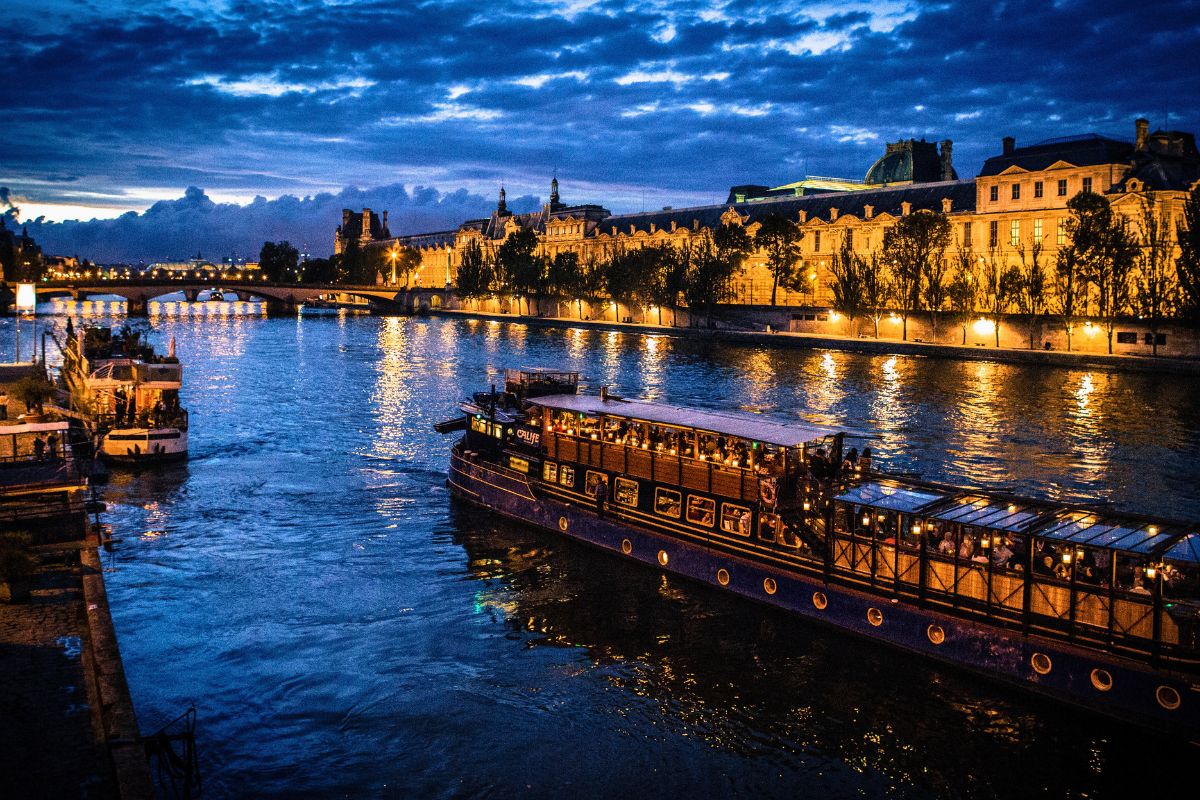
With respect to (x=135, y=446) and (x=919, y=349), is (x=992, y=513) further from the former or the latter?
(x=919, y=349)

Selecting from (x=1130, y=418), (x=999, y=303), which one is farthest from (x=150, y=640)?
(x=999, y=303)

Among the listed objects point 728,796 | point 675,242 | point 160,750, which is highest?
point 675,242

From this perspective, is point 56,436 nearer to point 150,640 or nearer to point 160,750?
point 150,640

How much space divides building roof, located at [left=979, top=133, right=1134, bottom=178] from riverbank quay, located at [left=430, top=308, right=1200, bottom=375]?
21318mm

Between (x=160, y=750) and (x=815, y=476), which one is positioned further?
(x=815, y=476)

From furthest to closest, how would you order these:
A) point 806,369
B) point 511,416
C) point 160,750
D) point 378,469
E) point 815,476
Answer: point 806,369 → point 378,469 → point 511,416 → point 815,476 → point 160,750

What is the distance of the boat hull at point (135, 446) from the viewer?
43062mm

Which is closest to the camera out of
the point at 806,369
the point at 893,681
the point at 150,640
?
the point at 893,681

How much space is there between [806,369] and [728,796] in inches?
2645

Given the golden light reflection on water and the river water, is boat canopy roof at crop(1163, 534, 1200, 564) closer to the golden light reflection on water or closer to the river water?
the river water

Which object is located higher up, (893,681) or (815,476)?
(815,476)

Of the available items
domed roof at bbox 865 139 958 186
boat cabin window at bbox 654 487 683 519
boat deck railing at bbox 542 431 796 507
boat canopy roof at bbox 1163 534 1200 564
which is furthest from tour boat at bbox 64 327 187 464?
domed roof at bbox 865 139 958 186

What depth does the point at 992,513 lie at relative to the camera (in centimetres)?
2316

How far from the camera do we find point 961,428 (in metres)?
52.7
